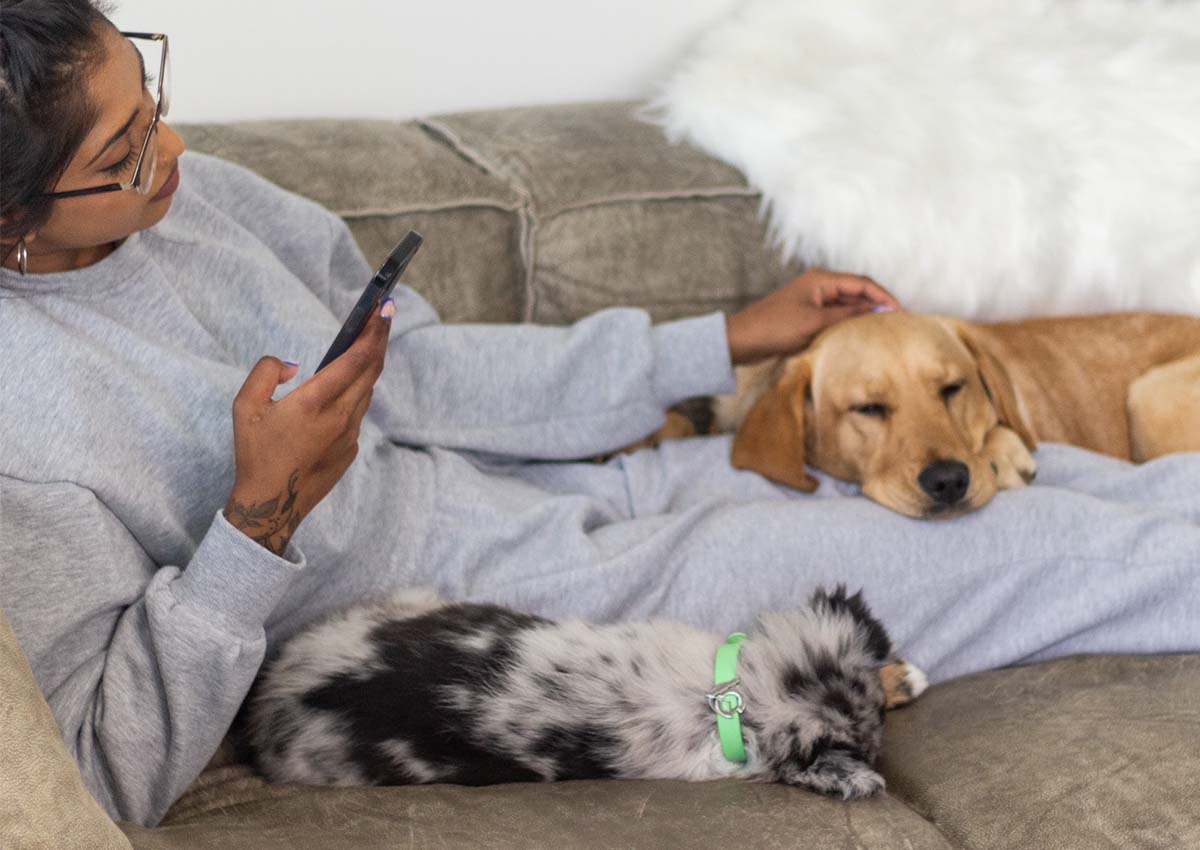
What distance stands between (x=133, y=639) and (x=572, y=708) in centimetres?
50

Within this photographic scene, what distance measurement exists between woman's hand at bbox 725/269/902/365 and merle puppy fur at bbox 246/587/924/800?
75cm

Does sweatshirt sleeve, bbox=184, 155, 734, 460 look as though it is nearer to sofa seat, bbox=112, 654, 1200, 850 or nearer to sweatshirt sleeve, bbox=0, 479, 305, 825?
sweatshirt sleeve, bbox=0, 479, 305, 825

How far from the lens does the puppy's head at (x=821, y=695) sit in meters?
1.30

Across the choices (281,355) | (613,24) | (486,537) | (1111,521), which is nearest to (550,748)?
(486,537)

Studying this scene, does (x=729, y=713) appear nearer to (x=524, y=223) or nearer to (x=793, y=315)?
(x=793, y=315)

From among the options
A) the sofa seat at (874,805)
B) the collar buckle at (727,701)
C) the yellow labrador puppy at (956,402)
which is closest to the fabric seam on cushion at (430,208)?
the yellow labrador puppy at (956,402)

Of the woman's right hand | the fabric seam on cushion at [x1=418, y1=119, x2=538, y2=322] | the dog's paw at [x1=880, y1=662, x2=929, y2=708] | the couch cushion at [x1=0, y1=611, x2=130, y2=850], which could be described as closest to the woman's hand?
the fabric seam on cushion at [x1=418, y1=119, x2=538, y2=322]

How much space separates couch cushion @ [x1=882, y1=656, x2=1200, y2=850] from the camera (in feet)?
3.96

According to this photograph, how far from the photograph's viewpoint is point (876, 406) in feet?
6.42

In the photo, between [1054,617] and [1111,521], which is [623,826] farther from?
[1111,521]

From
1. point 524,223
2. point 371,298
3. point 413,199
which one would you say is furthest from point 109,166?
point 524,223

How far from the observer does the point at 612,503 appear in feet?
6.13

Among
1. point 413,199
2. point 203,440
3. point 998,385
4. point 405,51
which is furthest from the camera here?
point 405,51

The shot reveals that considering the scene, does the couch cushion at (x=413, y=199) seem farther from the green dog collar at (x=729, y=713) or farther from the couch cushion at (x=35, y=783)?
the couch cushion at (x=35, y=783)
